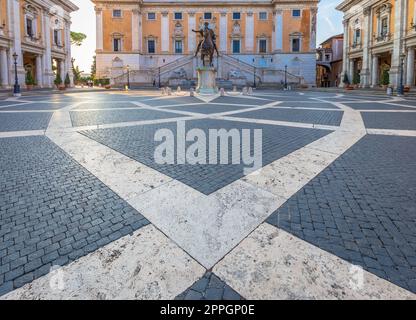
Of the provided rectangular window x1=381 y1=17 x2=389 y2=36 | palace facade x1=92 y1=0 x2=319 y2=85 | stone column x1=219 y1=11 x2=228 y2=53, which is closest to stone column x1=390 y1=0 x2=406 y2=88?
rectangular window x1=381 y1=17 x2=389 y2=36

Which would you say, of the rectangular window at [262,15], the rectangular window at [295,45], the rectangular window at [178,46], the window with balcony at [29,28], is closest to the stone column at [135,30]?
the rectangular window at [178,46]

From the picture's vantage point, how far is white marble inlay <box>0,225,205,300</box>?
2.15m

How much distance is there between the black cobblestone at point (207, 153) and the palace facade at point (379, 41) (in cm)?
2371

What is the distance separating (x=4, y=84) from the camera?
31750mm

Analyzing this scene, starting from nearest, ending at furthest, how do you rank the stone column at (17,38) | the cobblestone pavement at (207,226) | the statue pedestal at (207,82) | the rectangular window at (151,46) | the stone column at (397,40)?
1. the cobblestone pavement at (207,226)
2. the statue pedestal at (207,82)
3. the stone column at (17,38)
4. the stone column at (397,40)
5. the rectangular window at (151,46)

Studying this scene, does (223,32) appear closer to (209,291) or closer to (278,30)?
(278,30)

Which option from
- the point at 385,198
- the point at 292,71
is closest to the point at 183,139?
the point at 385,198

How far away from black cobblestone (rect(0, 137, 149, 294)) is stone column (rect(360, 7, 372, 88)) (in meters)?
44.1

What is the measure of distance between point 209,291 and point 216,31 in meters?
57.0

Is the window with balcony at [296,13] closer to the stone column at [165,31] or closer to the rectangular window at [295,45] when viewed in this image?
the rectangular window at [295,45]

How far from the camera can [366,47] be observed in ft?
132

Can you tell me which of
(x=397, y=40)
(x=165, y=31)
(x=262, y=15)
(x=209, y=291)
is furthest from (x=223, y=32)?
(x=209, y=291)

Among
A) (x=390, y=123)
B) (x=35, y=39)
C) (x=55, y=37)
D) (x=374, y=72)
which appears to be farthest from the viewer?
(x=55, y=37)

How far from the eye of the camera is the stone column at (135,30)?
51781 mm
